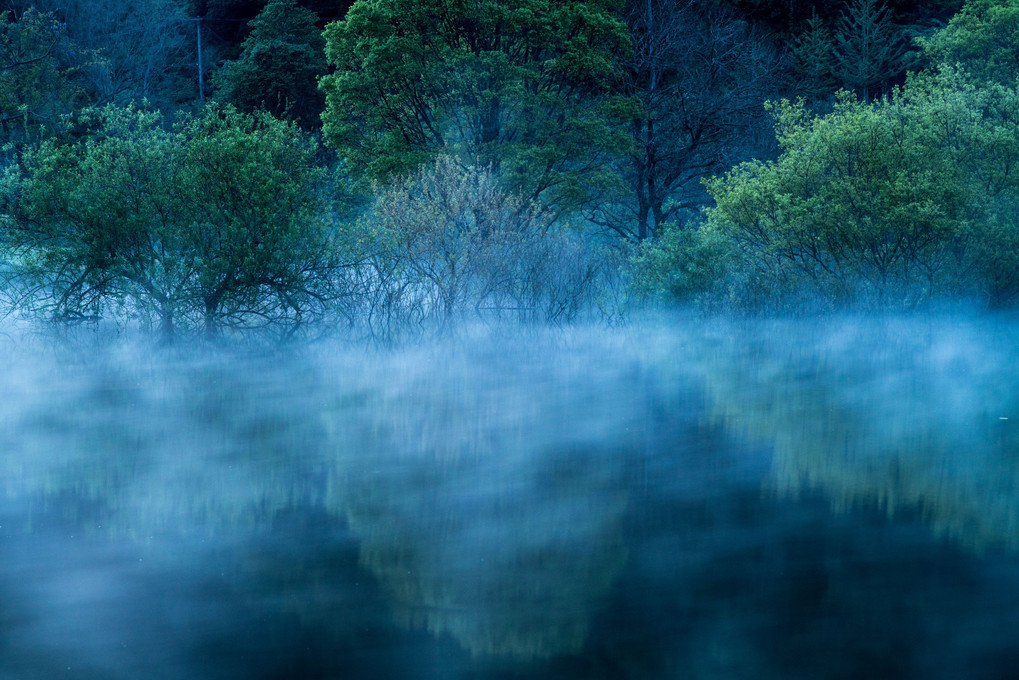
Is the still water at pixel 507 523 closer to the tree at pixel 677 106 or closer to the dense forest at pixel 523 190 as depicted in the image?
the dense forest at pixel 523 190

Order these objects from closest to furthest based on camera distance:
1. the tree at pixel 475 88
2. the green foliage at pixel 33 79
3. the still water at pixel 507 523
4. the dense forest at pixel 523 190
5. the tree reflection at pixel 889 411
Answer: the still water at pixel 507 523
the tree reflection at pixel 889 411
the dense forest at pixel 523 190
the tree at pixel 475 88
the green foliage at pixel 33 79

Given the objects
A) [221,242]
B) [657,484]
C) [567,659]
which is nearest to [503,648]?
[567,659]

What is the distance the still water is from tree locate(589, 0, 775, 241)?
1343 centimetres

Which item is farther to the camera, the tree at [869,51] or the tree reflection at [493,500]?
the tree at [869,51]

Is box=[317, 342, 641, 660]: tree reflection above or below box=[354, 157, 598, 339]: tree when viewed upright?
below

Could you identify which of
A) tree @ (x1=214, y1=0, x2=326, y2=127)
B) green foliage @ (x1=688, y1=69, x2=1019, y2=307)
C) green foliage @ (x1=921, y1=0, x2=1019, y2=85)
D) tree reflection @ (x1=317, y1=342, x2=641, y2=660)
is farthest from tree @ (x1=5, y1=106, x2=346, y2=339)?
tree @ (x1=214, y1=0, x2=326, y2=127)

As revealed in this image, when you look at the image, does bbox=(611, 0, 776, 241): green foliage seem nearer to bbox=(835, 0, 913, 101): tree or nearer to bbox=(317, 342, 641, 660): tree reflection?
bbox=(835, 0, 913, 101): tree

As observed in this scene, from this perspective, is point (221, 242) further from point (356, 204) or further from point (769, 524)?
point (769, 524)

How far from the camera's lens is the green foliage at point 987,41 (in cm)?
3031

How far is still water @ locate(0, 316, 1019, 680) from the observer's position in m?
7.25

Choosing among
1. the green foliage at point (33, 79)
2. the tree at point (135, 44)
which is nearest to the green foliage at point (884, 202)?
the green foliage at point (33, 79)

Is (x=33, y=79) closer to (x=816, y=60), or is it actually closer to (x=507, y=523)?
(x=816, y=60)

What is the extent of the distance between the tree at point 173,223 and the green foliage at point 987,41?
18381 mm

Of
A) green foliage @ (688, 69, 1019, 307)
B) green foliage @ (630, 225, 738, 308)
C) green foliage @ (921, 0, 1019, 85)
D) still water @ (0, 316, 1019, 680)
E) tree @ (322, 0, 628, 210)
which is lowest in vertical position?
still water @ (0, 316, 1019, 680)
